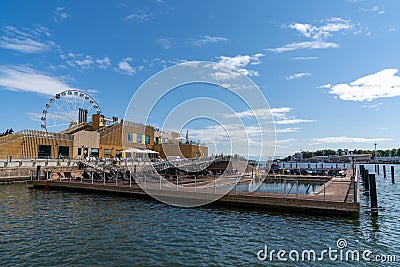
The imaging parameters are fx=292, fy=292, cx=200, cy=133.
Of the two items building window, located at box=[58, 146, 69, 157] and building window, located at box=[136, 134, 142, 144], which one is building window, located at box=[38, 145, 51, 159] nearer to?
building window, located at box=[58, 146, 69, 157]

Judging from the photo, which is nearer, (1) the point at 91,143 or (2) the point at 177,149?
(1) the point at 91,143

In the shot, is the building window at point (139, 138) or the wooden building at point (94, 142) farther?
the building window at point (139, 138)

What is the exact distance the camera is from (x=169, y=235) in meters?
11.0

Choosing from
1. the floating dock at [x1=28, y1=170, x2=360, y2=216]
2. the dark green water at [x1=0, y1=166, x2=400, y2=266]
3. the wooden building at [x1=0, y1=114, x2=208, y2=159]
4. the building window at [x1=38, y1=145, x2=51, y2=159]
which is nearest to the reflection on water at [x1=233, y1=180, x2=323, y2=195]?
the floating dock at [x1=28, y1=170, x2=360, y2=216]

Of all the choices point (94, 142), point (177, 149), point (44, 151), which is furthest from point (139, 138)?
point (44, 151)

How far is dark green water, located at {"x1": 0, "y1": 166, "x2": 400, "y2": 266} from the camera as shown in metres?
8.80

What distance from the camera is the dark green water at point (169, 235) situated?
28.9 feet

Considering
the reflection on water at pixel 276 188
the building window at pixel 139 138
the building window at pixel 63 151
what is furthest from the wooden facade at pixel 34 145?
the reflection on water at pixel 276 188

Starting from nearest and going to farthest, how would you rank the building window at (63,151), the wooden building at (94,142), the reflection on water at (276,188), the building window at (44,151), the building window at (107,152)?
1. the reflection on water at (276,188)
2. the wooden building at (94,142)
3. the building window at (44,151)
4. the building window at (63,151)
5. the building window at (107,152)

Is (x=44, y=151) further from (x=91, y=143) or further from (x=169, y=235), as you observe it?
(x=169, y=235)

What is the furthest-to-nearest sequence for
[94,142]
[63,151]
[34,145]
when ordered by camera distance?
[94,142] → [63,151] → [34,145]

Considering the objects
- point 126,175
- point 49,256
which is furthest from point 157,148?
point 49,256

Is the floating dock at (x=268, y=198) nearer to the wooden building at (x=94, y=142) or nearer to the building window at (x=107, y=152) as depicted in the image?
the wooden building at (x=94, y=142)

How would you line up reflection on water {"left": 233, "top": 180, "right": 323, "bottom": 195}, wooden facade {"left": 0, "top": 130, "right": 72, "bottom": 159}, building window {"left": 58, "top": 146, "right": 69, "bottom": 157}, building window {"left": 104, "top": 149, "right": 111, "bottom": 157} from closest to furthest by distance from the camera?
reflection on water {"left": 233, "top": 180, "right": 323, "bottom": 195}
wooden facade {"left": 0, "top": 130, "right": 72, "bottom": 159}
building window {"left": 58, "top": 146, "right": 69, "bottom": 157}
building window {"left": 104, "top": 149, "right": 111, "bottom": 157}
